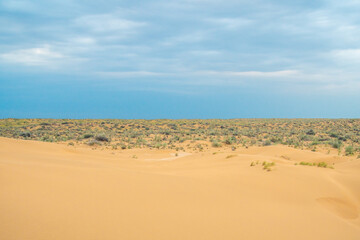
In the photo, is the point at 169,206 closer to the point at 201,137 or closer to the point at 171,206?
the point at 171,206

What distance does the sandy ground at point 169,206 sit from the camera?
12.8 ft

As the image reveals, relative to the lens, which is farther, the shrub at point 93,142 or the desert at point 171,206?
the shrub at point 93,142

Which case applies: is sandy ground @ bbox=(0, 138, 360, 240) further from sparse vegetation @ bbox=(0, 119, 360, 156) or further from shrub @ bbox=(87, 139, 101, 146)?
shrub @ bbox=(87, 139, 101, 146)

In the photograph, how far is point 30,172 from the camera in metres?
5.67

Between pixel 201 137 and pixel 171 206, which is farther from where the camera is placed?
pixel 201 137

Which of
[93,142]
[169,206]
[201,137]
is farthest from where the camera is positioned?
[201,137]

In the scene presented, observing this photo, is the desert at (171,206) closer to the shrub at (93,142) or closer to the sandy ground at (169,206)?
the sandy ground at (169,206)

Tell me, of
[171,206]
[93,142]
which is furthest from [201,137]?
[171,206]

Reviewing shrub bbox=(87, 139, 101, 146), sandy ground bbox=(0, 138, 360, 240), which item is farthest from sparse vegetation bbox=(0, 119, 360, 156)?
sandy ground bbox=(0, 138, 360, 240)

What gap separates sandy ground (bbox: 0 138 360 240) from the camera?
3908 millimetres

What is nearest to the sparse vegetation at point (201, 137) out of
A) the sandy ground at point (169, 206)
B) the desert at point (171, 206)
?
the desert at point (171, 206)

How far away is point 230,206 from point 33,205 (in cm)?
332

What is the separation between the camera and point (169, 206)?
4.89 metres

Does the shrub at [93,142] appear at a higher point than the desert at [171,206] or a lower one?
lower
